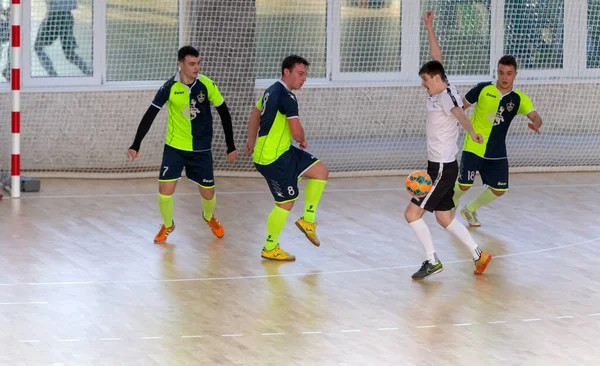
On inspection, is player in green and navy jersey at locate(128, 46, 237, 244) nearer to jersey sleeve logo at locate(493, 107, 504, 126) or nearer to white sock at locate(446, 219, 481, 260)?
white sock at locate(446, 219, 481, 260)

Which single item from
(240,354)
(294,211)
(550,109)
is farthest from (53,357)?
(550,109)

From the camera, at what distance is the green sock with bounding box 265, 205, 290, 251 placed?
782cm

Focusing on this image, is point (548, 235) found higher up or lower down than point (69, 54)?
lower down

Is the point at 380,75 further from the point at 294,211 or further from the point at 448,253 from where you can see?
the point at 448,253

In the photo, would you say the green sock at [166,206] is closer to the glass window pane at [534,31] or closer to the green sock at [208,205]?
the green sock at [208,205]

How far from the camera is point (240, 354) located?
565 centimetres

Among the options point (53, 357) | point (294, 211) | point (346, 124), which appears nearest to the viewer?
point (53, 357)

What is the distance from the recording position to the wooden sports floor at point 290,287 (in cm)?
578

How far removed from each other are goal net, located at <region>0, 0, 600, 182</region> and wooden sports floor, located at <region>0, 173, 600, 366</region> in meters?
1.67

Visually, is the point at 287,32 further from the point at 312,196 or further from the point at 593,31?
the point at 312,196

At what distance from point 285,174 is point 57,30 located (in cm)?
559

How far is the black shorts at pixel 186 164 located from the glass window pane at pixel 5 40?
4324 millimetres

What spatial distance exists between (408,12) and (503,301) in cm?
779

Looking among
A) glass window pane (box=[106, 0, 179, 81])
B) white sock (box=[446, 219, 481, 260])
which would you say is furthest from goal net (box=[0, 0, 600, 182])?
white sock (box=[446, 219, 481, 260])
